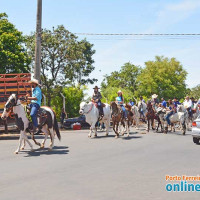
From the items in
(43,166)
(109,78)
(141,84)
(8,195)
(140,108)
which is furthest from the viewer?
(109,78)

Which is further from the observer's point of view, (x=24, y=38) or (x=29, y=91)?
(x=24, y=38)

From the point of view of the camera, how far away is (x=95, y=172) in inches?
357

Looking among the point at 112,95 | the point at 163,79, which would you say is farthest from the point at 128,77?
the point at 112,95

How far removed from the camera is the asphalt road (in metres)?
6.86

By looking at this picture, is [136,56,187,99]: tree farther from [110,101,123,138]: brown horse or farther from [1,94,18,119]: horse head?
[1,94,18,119]: horse head

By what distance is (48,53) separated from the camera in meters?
35.5

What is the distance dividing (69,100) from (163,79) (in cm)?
5478

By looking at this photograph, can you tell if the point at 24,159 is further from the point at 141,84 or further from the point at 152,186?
the point at 141,84

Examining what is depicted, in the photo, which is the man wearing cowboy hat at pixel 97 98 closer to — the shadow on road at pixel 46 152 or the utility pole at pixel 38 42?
the utility pole at pixel 38 42

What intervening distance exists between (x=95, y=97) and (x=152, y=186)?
1252cm

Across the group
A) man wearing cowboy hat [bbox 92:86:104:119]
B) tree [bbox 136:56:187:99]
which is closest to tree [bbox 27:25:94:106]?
man wearing cowboy hat [bbox 92:86:104:119]

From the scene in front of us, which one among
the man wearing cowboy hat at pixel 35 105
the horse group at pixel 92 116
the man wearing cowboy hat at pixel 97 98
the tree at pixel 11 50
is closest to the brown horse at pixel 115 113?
the horse group at pixel 92 116

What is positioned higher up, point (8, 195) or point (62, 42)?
point (62, 42)

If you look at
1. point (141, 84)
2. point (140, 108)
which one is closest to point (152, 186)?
point (140, 108)
